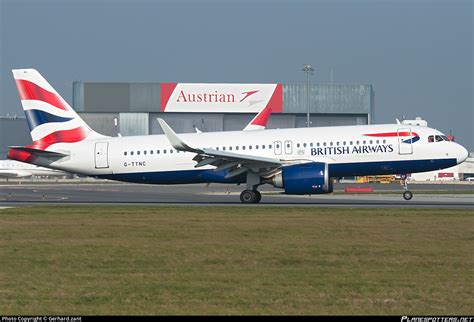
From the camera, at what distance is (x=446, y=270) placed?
17.8 m

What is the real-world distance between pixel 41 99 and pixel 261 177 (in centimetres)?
1176

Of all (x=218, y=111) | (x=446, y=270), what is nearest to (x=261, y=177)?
(x=446, y=270)

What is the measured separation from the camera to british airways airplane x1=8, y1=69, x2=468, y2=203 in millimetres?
40406

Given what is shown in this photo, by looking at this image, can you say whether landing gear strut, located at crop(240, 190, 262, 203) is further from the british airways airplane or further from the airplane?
the airplane

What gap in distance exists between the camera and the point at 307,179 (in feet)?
129

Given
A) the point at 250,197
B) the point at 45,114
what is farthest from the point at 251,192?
the point at 45,114

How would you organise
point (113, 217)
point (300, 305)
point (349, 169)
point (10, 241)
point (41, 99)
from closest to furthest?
point (300, 305) → point (10, 241) → point (113, 217) → point (349, 169) → point (41, 99)

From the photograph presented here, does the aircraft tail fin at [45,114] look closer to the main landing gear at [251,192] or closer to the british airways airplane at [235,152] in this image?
the british airways airplane at [235,152]

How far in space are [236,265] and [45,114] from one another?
27.3 m

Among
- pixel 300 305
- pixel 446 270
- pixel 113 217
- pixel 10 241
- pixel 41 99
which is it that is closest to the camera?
→ pixel 300 305

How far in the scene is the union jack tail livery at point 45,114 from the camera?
43562 mm

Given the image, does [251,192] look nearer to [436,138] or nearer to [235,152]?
[235,152]

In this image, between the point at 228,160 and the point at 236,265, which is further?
the point at 228,160

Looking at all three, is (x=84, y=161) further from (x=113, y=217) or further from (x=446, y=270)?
(x=446, y=270)
